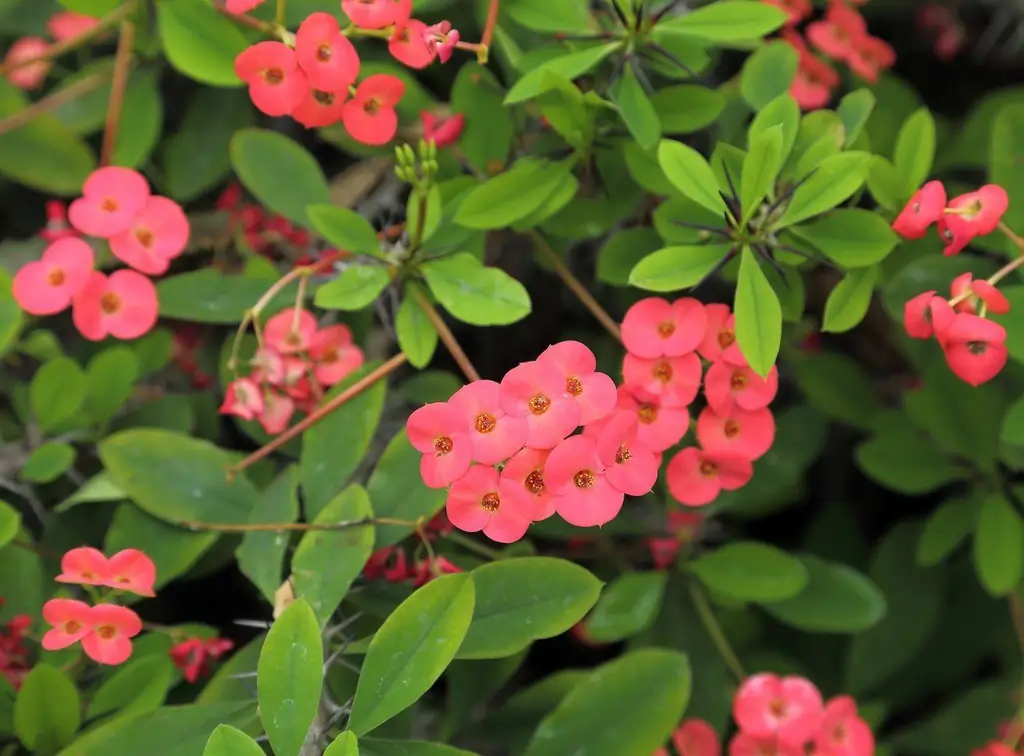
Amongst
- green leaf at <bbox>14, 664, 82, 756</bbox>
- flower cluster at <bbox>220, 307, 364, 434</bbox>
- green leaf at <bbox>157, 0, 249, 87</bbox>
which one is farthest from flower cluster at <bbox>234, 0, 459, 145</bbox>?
green leaf at <bbox>14, 664, 82, 756</bbox>

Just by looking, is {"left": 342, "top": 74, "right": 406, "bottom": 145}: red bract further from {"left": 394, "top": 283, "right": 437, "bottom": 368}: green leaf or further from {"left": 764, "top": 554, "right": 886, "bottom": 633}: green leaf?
{"left": 764, "top": 554, "right": 886, "bottom": 633}: green leaf

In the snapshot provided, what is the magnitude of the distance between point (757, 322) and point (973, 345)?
0.71 ft

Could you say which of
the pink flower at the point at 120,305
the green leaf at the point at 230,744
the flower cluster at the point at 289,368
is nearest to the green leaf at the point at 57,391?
the pink flower at the point at 120,305

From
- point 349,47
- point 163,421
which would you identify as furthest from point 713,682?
point 349,47

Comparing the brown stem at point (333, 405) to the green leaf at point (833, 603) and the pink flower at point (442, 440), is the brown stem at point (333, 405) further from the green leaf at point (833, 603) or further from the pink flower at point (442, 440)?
the green leaf at point (833, 603)

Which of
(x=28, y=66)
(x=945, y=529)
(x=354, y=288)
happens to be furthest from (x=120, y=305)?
(x=945, y=529)

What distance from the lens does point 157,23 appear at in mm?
1397

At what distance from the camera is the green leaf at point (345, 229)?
1095 mm

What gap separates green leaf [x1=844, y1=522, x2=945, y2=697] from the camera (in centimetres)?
149

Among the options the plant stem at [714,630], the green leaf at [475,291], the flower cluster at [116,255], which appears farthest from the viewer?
the plant stem at [714,630]

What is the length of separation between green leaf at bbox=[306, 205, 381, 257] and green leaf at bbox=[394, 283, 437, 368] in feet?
0.22

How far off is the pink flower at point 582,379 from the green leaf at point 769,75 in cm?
47

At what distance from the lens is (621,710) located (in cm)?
112

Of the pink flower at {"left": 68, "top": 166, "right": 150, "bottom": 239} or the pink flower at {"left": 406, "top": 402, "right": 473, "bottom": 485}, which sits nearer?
the pink flower at {"left": 406, "top": 402, "right": 473, "bottom": 485}
